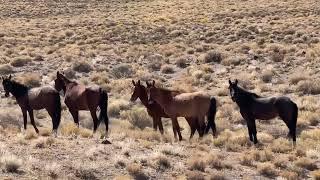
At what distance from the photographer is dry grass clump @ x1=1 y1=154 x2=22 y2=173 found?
10.7 m

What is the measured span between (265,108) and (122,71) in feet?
55.1

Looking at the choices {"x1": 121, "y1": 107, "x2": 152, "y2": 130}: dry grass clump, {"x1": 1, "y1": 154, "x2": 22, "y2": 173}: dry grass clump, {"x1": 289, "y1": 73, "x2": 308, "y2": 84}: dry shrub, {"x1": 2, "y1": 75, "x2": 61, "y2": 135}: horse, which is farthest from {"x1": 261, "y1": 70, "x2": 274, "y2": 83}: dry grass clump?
{"x1": 1, "y1": 154, "x2": 22, "y2": 173}: dry grass clump

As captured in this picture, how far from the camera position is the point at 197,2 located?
7338cm

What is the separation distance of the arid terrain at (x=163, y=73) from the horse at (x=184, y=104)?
2.25ft

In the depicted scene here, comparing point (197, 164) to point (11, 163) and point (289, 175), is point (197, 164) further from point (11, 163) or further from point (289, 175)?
point (11, 163)

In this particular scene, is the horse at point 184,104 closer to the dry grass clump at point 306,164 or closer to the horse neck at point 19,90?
the dry grass clump at point 306,164

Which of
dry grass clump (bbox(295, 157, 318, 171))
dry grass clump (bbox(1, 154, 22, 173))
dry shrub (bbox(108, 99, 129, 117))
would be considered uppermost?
dry grass clump (bbox(1, 154, 22, 173))

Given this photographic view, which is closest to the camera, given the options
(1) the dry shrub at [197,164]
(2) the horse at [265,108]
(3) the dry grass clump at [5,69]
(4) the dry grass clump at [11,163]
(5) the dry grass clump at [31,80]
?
(4) the dry grass clump at [11,163]

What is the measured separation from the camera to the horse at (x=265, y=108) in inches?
568

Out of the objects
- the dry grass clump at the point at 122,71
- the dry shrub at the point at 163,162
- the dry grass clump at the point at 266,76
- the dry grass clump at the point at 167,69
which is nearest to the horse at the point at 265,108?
→ the dry shrub at the point at 163,162

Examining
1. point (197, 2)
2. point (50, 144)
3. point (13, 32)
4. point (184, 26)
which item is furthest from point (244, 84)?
point (197, 2)

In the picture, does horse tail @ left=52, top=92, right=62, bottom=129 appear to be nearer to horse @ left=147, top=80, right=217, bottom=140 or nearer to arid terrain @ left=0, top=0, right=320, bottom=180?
arid terrain @ left=0, top=0, right=320, bottom=180

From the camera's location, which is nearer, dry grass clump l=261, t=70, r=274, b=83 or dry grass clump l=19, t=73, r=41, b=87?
dry grass clump l=19, t=73, r=41, b=87

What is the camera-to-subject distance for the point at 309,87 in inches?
948
